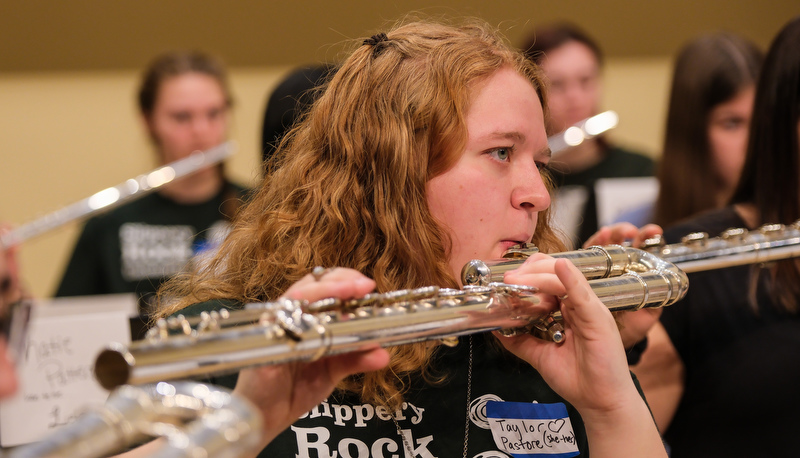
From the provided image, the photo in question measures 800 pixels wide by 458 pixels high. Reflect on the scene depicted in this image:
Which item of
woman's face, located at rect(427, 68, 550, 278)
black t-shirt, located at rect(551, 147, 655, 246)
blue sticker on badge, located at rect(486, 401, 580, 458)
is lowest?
blue sticker on badge, located at rect(486, 401, 580, 458)

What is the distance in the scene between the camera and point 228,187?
2725 mm

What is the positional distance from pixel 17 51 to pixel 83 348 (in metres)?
2.14

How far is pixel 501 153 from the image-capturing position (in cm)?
110

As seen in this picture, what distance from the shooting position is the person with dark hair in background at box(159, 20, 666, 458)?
40.8 inches

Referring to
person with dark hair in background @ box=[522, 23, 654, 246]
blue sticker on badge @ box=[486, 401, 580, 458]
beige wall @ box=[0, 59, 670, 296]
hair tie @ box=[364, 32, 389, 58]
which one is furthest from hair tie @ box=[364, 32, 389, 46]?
beige wall @ box=[0, 59, 670, 296]

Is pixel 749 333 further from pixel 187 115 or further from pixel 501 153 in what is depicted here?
pixel 187 115

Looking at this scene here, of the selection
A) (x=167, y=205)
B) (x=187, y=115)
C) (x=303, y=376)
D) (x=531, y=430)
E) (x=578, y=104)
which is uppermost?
(x=187, y=115)

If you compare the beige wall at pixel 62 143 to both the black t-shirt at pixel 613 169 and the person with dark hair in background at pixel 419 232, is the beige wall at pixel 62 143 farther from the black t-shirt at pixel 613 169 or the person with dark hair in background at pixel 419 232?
the person with dark hair in background at pixel 419 232

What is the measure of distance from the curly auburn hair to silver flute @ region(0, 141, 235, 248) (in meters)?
1.22

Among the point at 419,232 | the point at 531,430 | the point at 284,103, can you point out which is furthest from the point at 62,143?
the point at 531,430

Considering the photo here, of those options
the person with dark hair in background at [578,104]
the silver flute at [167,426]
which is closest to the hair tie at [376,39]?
the silver flute at [167,426]

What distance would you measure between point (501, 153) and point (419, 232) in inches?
6.4

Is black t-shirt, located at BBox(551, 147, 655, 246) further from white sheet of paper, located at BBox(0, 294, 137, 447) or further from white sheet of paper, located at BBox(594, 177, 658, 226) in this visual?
white sheet of paper, located at BBox(0, 294, 137, 447)

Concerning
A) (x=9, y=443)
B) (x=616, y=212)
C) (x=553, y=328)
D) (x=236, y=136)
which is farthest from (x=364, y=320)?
(x=236, y=136)
